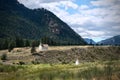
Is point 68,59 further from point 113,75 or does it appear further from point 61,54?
point 113,75

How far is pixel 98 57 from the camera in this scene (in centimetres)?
19212

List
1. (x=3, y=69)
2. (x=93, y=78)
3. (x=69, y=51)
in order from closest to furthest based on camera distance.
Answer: (x=93, y=78) → (x=3, y=69) → (x=69, y=51)

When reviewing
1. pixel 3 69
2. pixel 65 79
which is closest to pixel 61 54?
pixel 3 69

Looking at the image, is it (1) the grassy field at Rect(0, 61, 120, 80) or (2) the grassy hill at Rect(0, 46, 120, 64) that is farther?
(2) the grassy hill at Rect(0, 46, 120, 64)

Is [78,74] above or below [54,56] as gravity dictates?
above

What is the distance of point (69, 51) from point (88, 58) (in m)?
13.1

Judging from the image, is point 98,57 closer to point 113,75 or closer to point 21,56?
point 21,56

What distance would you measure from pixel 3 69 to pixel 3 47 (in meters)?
114

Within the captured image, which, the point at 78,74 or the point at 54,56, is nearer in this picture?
the point at 78,74

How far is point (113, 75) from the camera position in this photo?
41719 millimetres

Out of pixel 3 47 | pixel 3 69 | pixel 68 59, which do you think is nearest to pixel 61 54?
pixel 68 59

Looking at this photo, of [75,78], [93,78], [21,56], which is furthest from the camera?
[21,56]

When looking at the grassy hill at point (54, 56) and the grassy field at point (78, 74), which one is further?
the grassy hill at point (54, 56)

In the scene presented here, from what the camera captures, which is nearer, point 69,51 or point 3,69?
point 3,69
